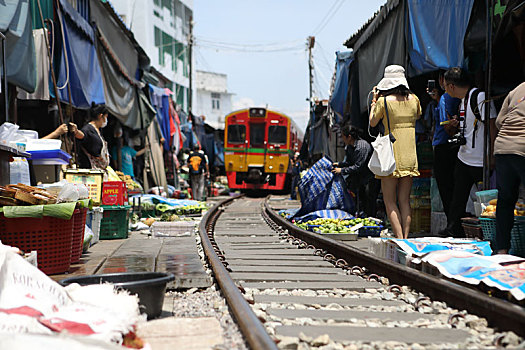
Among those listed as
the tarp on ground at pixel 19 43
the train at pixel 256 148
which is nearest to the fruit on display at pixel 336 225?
the tarp on ground at pixel 19 43

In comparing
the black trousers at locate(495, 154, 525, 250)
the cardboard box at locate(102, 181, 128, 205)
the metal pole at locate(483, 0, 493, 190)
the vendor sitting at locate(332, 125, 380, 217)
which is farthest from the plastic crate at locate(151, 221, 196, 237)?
the black trousers at locate(495, 154, 525, 250)

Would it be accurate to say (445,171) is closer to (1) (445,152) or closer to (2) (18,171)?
(1) (445,152)

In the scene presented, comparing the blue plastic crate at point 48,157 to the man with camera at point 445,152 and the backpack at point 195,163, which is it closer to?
the man with camera at point 445,152

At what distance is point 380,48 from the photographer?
8273 mm

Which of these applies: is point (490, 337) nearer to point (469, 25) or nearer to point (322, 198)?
point (469, 25)

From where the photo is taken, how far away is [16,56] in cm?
579

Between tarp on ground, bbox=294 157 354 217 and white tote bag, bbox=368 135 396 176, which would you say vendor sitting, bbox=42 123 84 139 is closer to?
tarp on ground, bbox=294 157 354 217

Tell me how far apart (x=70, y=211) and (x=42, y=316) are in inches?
64.9

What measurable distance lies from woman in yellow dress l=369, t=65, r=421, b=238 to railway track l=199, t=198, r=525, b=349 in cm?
100

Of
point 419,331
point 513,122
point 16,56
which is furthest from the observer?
point 16,56

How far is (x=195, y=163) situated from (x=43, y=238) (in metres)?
11.2

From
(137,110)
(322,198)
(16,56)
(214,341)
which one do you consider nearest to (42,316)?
(214,341)

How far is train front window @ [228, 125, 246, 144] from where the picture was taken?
1984 cm

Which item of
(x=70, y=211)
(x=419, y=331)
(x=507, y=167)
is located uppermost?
(x=507, y=167)
